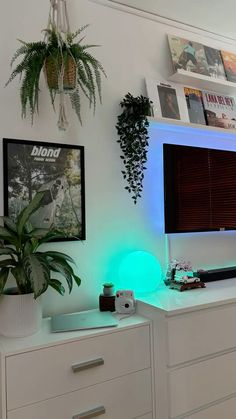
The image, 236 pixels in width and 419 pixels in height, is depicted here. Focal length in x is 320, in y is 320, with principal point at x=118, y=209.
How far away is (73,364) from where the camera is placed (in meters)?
1.44

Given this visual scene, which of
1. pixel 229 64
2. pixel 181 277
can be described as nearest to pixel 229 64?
pixel 229 64

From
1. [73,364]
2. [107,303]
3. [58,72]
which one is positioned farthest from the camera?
[107,303]

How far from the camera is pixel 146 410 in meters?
1.61

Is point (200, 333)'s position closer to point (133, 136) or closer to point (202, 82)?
point (133, 136)

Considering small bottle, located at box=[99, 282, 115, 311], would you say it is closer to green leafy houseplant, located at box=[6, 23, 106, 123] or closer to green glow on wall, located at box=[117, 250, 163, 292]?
green glow on wall, located at box=[117, 250, 163, 292]

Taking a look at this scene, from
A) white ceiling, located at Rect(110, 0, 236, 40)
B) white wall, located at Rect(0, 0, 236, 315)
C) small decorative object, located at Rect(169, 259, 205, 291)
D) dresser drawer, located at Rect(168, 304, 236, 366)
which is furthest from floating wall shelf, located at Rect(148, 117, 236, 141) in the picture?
dresser drawer, located at Rect(168, 304, 236, 366)

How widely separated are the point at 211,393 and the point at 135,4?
2.40 m

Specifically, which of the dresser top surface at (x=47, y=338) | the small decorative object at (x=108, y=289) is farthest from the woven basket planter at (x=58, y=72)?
the dresser top surface at (x=47, y=338)

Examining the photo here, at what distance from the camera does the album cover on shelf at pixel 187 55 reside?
2.28m

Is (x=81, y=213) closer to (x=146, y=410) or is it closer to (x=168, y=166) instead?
(x=168, y=166)

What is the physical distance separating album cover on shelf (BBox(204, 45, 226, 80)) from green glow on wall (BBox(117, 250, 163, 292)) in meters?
1.48

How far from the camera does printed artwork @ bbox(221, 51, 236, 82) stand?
Result: 2.51 m

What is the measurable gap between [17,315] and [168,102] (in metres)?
1.63

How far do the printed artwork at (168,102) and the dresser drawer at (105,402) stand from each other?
62.2 inches
